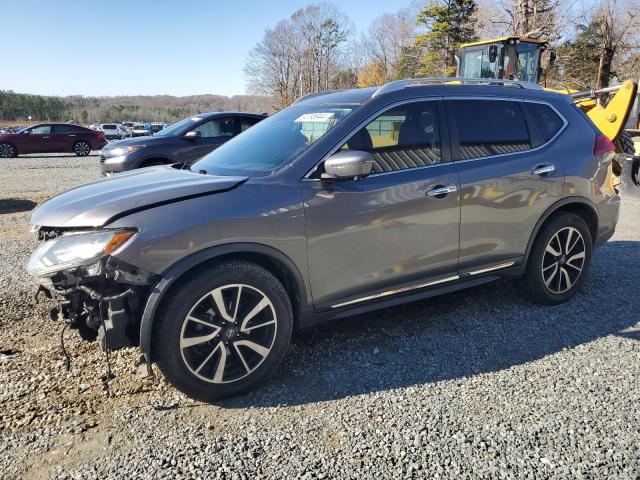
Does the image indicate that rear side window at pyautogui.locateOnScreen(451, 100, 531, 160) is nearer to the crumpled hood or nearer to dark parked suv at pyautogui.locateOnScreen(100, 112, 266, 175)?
the crumpled hood

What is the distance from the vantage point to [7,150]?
22.1 metres

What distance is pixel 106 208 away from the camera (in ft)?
9.06

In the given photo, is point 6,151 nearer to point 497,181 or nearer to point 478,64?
point 478,64

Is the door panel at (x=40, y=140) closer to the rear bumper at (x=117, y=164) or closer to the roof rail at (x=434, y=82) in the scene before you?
the rear bumper at (x=117, y=164)

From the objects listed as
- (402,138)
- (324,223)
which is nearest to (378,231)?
(324,223)

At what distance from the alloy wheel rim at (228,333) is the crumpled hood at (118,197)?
62 cm

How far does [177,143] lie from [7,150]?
1681 centimetres

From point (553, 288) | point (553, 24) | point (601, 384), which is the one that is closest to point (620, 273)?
point (553, 288)

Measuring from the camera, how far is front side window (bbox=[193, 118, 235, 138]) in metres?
10.2

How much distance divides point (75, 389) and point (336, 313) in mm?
1744

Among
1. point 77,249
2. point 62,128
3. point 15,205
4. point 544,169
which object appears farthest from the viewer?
point 62,128

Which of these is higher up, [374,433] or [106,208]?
[106,208]

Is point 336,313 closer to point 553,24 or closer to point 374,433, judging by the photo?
point 374,433

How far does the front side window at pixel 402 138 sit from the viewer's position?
11.1 feet
